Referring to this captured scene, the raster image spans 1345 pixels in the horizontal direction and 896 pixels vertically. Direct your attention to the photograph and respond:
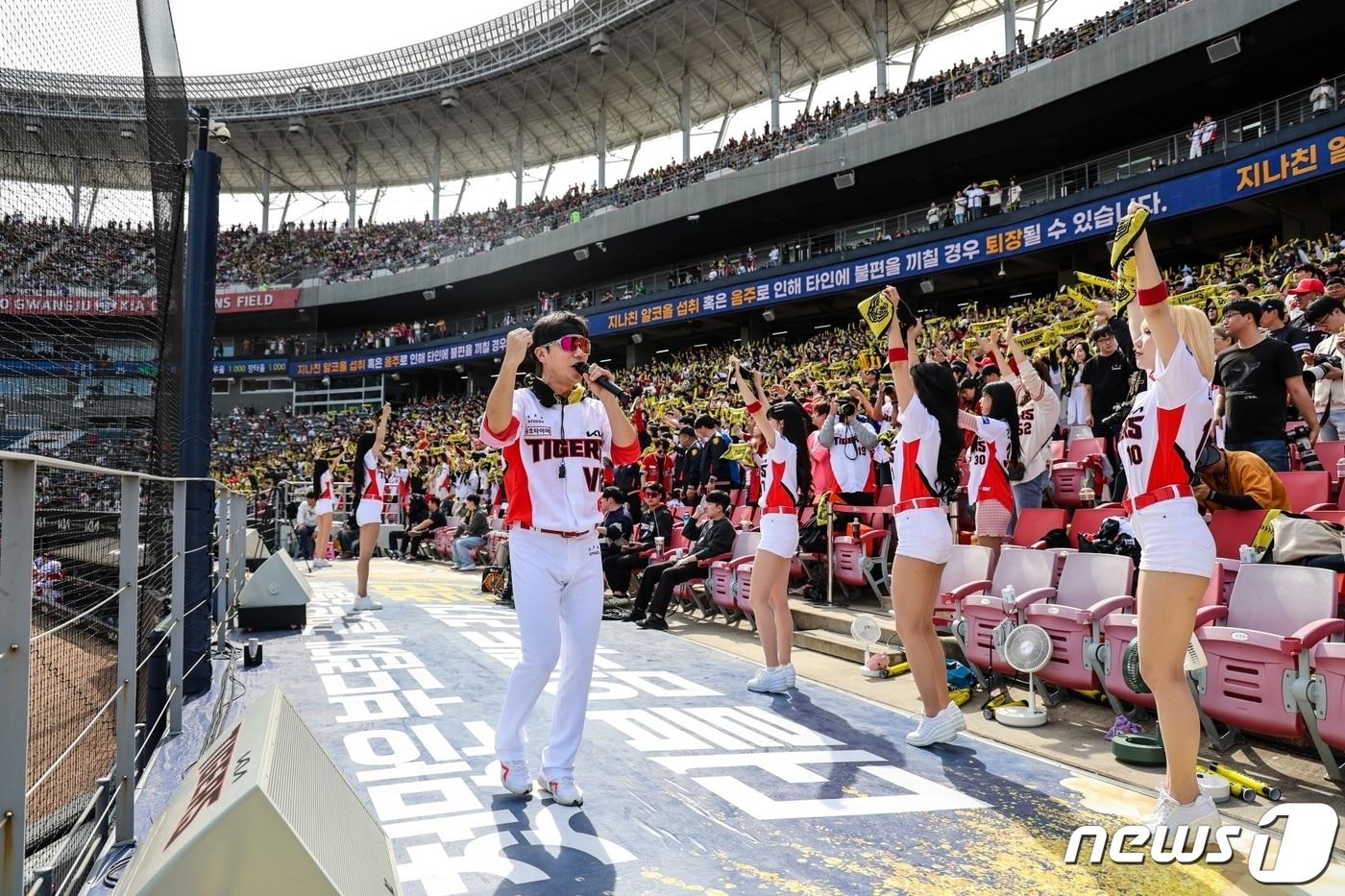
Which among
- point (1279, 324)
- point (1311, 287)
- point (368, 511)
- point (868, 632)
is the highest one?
point (1311, 287)

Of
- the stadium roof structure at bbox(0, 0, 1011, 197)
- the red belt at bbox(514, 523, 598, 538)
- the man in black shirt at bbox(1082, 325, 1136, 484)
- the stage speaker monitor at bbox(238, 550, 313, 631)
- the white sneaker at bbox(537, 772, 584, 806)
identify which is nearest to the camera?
the white sneaker at bbox(537, 772, 584, 806)

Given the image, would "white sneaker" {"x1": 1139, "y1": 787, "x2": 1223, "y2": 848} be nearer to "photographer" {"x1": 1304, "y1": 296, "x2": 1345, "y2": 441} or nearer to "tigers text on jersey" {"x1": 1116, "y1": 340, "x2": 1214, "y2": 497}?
"tigers text on jersey" {"x1": 1116, "y1": 340, "x2": 1214, "y2": 497}

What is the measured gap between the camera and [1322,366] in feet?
21.5

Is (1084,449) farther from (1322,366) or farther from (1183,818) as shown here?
(1183,818)

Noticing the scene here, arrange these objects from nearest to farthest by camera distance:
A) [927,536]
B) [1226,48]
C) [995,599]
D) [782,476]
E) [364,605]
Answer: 1. [927,536]
2. [995,599]
3. [782,476]
4. [364,605]
5. [1226,48]

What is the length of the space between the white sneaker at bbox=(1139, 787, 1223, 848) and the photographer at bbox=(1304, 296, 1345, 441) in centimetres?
472

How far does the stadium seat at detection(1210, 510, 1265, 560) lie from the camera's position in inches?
195

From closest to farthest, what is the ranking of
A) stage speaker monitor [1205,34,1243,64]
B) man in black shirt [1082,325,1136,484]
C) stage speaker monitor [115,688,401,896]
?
stage speaker monitor [115,688,401,896] < man in black shirt [1082,325,1136,484] < stage speaker monitor [1205,34,1243,64]

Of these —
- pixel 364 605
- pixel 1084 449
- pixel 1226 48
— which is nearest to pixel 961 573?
pixel 1084 449

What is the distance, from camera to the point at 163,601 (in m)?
5.34

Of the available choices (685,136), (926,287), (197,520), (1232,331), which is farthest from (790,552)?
(685,136)

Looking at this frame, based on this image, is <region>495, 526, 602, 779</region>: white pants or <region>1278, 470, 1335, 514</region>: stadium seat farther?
<region>1278, 470, 1335, 514</region>: stadium seat

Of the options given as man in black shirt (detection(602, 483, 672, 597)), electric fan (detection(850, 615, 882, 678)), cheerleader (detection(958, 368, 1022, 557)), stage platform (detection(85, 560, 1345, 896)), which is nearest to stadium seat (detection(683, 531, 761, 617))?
man in black shirt (detection(602, 483, 672, 597))

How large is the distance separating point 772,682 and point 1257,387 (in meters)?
3.58
